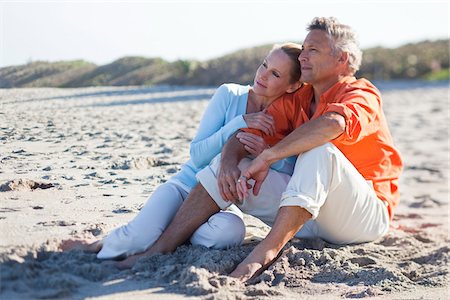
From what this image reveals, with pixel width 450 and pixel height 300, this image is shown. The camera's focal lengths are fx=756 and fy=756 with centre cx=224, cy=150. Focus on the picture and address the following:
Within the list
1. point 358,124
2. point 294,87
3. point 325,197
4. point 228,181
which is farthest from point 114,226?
point 358,124

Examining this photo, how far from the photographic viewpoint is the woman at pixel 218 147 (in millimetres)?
3252

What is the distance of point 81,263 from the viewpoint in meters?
2.97

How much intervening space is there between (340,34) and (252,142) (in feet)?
2.27

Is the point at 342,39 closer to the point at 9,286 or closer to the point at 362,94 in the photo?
the point at 362,94

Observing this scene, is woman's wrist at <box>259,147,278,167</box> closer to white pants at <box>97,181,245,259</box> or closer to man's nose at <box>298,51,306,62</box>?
white pants at <box>97,181,245,259</box>

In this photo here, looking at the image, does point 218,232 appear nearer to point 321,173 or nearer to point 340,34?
point 321,173

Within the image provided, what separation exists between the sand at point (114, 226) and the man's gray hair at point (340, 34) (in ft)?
3.08

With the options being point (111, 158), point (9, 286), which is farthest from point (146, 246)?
point (111, 158)

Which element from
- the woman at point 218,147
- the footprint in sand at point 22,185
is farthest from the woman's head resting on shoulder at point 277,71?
the footprint in sand at point 22,185

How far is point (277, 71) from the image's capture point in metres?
3.62

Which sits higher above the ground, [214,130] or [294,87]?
[294,87]

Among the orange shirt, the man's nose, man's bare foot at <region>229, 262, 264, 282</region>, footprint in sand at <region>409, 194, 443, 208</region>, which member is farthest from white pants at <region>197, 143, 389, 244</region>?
footprint in sand at <region>409, 194, 443, 208</region>


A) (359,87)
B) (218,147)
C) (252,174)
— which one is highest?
(359,87)

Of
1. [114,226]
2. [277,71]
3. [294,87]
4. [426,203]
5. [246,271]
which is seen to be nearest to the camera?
[246,271]
